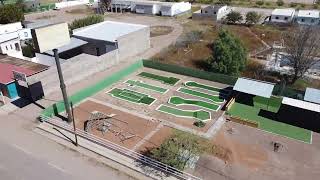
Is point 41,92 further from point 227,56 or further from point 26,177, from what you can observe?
point 227,56

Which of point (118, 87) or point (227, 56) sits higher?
point (227, 56)

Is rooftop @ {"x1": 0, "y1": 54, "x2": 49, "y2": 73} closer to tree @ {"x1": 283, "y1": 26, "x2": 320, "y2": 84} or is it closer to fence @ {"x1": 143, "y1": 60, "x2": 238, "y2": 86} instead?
fence @ {"x1": 143, "y1": 60, "x2": 238, "y2": 86}

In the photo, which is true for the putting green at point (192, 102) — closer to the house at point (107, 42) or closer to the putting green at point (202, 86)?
the putting green at point (202, 86)

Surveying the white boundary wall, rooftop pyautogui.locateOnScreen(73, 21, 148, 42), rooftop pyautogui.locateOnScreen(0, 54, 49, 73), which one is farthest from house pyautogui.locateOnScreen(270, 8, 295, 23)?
the white boundary wall

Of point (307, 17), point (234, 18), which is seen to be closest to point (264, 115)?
point (234, 18)

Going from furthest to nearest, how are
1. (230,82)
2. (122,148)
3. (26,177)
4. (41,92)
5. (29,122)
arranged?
(230,82), (41,92), (29,122), (122,148), (26,177)

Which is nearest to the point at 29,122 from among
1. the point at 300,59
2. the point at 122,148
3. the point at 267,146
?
the point at 122,148
